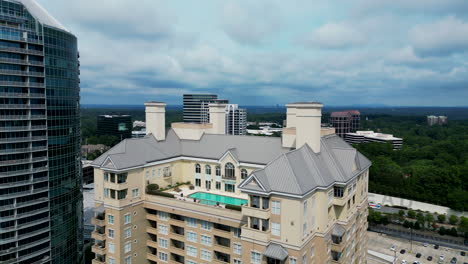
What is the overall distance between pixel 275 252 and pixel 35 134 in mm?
48494

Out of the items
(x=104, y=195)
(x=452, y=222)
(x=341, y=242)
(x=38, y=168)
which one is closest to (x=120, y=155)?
(x=104, y=195)

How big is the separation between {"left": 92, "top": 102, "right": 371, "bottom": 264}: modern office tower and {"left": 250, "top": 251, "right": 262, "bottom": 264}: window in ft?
0.46

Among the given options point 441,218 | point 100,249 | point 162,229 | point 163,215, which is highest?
point 163,215

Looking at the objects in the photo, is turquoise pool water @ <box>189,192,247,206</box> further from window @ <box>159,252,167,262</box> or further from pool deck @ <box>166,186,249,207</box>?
window @ <box>159,252,167,262</box>

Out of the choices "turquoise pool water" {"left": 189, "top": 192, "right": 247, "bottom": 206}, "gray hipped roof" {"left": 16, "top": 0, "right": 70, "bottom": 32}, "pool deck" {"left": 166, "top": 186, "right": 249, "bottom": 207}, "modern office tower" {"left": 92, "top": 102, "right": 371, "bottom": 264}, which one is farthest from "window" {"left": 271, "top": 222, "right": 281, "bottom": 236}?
"gray hipped roof" {"left": 16, "top": 0, "right": 70, "bottom": 32}

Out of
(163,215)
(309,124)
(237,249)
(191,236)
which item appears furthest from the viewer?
(163,215)

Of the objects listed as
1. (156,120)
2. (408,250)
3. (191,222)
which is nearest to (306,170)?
(191,222)

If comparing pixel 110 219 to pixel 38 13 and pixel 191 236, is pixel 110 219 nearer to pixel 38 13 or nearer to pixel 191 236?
pixel 191 236

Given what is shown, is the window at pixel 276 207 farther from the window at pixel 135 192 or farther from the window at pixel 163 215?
the window at pixel 135 192

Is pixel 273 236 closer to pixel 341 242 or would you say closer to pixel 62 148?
pixel 341 242

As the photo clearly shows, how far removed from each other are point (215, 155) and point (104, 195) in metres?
19.8

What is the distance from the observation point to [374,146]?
568 ft

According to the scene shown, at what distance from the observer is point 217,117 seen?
67.6 m

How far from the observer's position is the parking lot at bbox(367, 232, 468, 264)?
83750mm
